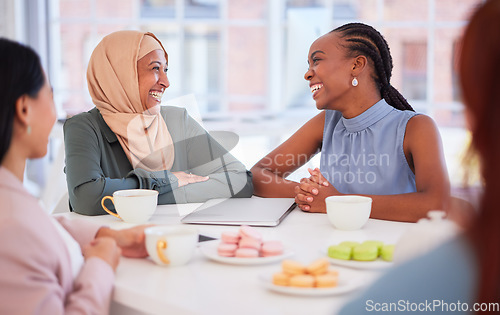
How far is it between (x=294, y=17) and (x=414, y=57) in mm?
1468

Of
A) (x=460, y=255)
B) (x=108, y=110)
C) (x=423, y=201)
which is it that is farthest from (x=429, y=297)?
(x=108, y=110)

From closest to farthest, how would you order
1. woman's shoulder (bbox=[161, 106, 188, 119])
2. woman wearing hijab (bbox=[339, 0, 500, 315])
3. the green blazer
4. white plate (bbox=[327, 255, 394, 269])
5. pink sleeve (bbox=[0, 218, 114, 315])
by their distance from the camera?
woman wearing hijab (bbox=[339, 0, 500, 315]) < pink sleeve (bbox=[0, 218, 114, 315]) < white plate (bbox=[327, 255, 394, 269]) < the green blazer < woman's shoulder (bbox=[161, 106, 188, 119])

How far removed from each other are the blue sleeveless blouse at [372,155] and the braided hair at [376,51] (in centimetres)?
6

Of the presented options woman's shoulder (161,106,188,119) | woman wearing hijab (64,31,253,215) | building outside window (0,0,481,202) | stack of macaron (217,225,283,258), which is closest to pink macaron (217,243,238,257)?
stack of macaron (217,225,283,258)

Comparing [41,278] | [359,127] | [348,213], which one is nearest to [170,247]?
→ [41,278]

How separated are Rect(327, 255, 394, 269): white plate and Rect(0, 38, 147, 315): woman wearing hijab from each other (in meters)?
0.41

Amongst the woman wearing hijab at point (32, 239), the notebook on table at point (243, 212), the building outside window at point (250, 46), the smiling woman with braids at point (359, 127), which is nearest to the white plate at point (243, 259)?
the woman wearing hijab at point (32, 239)

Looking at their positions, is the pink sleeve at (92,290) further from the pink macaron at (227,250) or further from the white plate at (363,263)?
the white plate at (363,263)

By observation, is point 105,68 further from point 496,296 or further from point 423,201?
point 496,296

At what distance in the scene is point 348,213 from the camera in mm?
1309

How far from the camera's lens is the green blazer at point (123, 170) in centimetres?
159

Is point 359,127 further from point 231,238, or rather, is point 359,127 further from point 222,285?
point 222,285

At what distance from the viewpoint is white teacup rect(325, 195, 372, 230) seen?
1309 mm

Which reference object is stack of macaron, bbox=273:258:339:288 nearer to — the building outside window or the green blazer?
the green blazer
